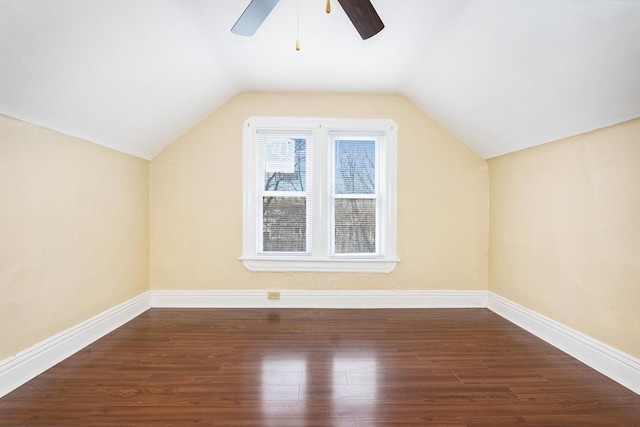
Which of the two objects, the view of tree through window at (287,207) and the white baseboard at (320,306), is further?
the view of tree through window at (287,207)

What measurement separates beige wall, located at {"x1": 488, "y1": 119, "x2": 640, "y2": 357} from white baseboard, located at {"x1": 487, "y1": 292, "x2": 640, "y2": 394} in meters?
0.06

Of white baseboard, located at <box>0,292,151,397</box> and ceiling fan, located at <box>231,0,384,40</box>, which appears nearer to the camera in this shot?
ceiling fan, located at <box>231,0,384,40</box>

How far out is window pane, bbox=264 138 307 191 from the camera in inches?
146

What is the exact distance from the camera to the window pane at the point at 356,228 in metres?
3.73

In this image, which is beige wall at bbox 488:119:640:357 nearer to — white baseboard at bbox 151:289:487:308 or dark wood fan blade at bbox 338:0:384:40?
white baseboard at bbox 151:289:487:308

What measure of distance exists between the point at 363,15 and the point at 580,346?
2845 mm

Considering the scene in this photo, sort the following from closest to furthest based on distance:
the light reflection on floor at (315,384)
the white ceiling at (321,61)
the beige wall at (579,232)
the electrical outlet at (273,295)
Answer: the white ceiling at (321,61) < the light reflection on floor at (315,384) < the beige wall at (579,232) < the electrical outlet at (273,295)

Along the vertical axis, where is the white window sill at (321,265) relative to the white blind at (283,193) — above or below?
below

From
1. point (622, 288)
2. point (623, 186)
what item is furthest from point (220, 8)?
point (622, 288)

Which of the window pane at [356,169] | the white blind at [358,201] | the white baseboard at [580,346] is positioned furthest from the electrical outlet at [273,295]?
the white baseboard at [580,346]

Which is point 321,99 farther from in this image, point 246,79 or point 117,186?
point 117,186

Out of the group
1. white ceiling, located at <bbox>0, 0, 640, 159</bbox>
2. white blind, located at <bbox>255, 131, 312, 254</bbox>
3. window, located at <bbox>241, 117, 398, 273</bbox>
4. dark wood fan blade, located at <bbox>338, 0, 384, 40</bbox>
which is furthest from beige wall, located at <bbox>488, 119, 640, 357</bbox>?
white blind, located at <bbox>255, 131, 312, 254</bbox>

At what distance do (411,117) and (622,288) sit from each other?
2429mm

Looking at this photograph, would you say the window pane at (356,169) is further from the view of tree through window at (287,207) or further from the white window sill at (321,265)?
the white window sill at (321,265)
